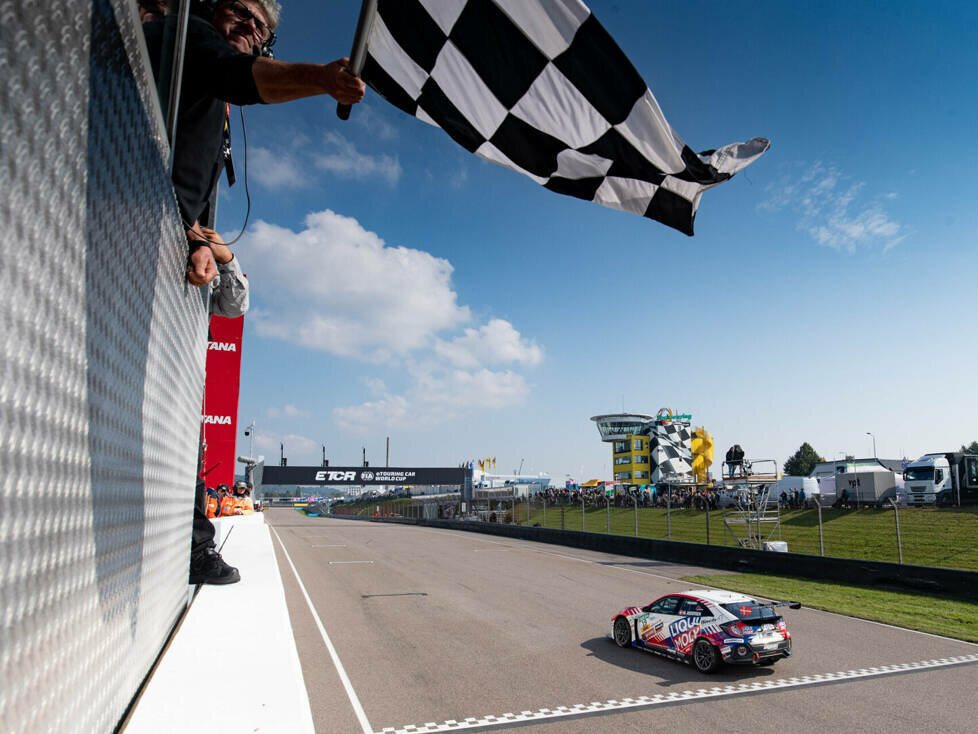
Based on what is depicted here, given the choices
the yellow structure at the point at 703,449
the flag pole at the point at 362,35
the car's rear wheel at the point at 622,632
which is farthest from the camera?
the yellow structure at the point at 703,449

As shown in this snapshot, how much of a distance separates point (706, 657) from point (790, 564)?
1008 centimetres

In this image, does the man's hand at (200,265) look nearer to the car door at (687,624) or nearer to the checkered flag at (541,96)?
the checkered flag at (541,96)

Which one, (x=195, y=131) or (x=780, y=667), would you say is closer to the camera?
(x=195, y=131)

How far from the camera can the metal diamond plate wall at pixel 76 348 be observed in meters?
0.75

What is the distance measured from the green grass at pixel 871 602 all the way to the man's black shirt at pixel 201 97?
40.9ft

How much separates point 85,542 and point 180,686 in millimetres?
692

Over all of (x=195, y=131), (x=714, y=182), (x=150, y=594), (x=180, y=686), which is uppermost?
(x=714, y=182)

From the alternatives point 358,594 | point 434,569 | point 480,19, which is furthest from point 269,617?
point 434,569

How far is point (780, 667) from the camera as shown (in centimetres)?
864

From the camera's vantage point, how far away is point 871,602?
13.1 m

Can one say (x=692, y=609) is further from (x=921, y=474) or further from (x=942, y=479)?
(x=921, y=474)

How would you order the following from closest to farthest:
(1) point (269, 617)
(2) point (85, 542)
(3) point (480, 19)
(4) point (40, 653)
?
(4) point (40, 653)
(2) point (85, 542)
(1) point (269, 617)
(3) point (480, 19)

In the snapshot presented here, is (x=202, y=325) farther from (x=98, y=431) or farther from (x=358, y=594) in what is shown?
(x=358, y=594)

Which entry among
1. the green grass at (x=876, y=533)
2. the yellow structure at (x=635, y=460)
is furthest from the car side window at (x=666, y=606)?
the yellow structure at (x=635, y=460)
